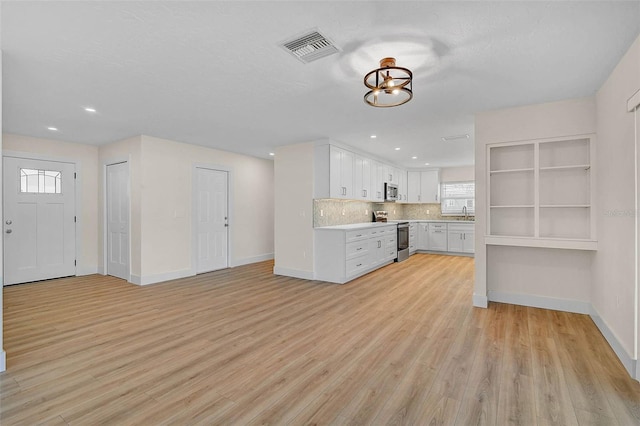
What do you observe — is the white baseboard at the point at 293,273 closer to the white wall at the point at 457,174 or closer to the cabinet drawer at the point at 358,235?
the cabinet drawer at the point at 358,235

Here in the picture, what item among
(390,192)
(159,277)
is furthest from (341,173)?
(159,277)

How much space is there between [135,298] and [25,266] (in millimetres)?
2645

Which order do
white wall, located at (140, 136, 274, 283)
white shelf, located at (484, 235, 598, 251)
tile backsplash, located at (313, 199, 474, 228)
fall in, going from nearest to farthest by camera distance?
white shelf, located at (484, 235, 598, 251) → white wall, located at (140, 136, 274, 283) → tile backsplash, located at (313, 199, 474, 228)

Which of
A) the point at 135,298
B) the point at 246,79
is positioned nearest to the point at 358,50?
the point at 246,79

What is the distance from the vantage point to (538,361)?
2598 mm

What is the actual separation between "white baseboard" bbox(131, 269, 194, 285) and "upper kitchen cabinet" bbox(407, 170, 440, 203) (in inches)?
261

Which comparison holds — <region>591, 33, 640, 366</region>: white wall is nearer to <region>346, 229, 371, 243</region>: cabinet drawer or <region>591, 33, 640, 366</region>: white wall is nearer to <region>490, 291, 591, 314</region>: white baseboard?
<region>490, 291, 591, 314</region>: white baseboard

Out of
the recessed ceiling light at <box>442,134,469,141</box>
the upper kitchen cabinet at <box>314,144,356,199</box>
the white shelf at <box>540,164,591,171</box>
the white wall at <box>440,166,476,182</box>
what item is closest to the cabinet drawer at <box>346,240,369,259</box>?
the upper kitchen cabinet at <box>314,144,356,199</box>

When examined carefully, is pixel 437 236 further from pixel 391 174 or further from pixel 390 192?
pixel 391 174

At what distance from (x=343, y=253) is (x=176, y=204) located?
3275 millimetres

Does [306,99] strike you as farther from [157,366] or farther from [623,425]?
[623,425]

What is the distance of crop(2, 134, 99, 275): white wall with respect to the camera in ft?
19.0

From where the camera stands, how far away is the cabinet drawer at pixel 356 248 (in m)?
5.52

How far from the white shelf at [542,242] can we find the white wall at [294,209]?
3014 mm
